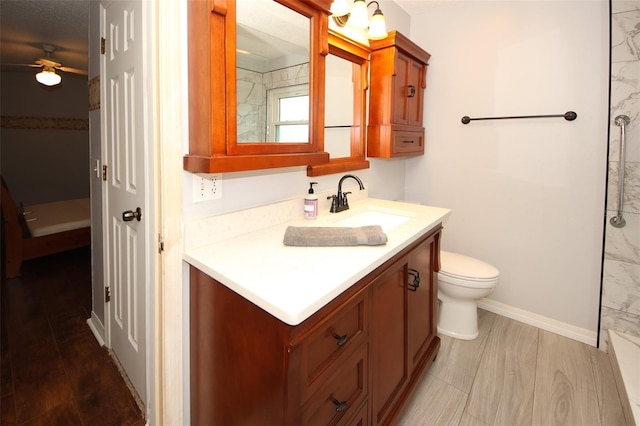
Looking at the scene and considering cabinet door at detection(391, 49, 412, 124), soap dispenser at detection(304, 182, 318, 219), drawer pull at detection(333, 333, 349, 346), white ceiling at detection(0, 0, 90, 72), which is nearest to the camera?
drawer pull at detection(333, 333, 349, 346)

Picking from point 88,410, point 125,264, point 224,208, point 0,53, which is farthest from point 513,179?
point 0,53

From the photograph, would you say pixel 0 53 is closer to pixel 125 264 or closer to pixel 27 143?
pixel 27 143

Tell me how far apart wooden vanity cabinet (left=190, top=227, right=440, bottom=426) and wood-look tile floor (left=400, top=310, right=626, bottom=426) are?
0.30m

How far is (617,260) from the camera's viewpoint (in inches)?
76.4

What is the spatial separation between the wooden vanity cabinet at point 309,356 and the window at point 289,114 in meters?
0.61

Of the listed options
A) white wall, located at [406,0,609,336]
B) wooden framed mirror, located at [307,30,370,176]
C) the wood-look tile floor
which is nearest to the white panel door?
wooden framed mirror, located at [307,30,370,176]

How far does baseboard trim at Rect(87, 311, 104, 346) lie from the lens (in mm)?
1984

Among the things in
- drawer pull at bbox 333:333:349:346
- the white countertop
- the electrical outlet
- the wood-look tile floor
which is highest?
the electrical outlet

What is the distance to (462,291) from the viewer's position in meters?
2.03

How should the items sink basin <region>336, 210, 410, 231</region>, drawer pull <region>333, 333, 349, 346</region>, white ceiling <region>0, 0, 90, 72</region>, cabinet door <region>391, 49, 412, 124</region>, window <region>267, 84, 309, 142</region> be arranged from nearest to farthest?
drawer pull <region>333, 333, 349, 346</region> < window <region>267, 84, 309, 142</region> < sink basin <region>336, 210, 410, 231</region> < cabinet door <region>391, 49, 412, 124</region> < white ceiling <region>0, 0, 90, 72</region>

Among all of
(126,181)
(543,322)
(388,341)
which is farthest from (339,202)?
(543,322)

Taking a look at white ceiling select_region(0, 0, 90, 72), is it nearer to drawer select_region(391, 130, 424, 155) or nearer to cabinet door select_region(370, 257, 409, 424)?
drawer select_region(391, 130, 424, 155)

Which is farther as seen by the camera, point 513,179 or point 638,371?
point 513,179

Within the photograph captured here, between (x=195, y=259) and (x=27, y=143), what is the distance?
5064mm
